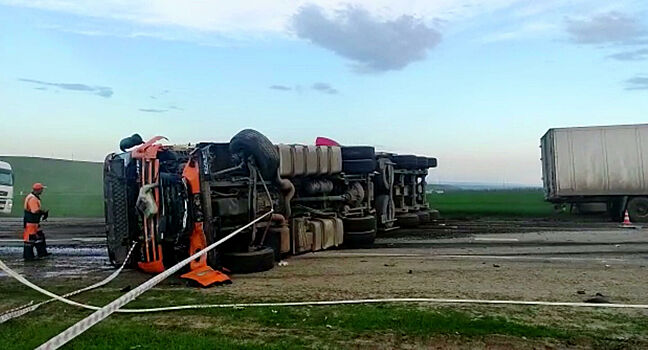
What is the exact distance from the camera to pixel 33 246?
11.1 metres

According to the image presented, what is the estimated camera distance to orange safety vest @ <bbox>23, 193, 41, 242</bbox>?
A: 36.2 ft

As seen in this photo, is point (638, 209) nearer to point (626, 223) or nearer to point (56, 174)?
point (626, 223)

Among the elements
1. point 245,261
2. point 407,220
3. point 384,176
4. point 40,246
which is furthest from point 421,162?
point 40,246

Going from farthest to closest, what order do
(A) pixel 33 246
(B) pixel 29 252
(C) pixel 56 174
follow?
(C) pixel 56 174, (A) pixel 33 246, (B) pixel 29 252

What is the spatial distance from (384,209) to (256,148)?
6.31 metres

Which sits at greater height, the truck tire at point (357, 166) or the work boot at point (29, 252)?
the truck tire at point (357, 166)

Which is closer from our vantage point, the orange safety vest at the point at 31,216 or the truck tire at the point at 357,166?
the orange safety vest at the point at 31,216

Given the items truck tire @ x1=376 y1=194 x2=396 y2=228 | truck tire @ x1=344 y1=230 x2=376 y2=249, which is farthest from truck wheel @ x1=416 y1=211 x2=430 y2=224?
truck tire @ x1=344 y1=230 x2=376 y2=249

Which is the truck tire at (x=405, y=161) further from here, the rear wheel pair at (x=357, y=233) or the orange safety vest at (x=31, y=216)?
the orange safety vest at (x=31, y=216)

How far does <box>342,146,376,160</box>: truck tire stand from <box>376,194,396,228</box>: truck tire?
223 cm

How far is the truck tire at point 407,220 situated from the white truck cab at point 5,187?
17.7 metres

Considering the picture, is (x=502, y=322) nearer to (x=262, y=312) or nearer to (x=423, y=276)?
(x=262, y=312)

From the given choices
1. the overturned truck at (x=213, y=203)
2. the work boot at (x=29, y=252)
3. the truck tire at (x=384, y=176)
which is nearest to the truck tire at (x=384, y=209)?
the truck tire at (x=384, y=176)

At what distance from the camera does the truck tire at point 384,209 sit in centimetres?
1439
